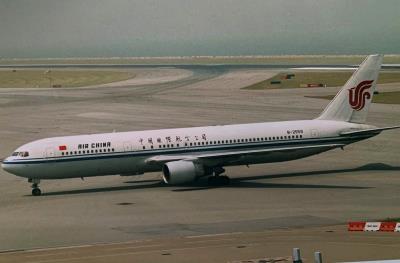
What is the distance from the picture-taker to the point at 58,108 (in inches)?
4934

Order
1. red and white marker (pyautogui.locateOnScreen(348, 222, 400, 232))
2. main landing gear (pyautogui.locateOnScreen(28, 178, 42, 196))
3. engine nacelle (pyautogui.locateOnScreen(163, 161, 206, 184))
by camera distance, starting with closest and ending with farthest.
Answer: red and white marker (pyautogui.locateOnScreen(348, 222, 400, 232)), engine nacelle (pyautogui.locateOnScreen(163, 161, 206, 184)), main landing gear (pyautogui.locateOnScreen(28, 178, 42, 196))

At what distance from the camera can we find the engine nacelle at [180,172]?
5397 cm

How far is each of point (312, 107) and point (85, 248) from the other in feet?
243

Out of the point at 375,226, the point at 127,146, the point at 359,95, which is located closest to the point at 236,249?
the point at 375,226

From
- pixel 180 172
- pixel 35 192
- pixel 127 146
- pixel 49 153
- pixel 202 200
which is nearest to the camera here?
pixel 202 200

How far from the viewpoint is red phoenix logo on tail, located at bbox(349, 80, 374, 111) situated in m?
61.6

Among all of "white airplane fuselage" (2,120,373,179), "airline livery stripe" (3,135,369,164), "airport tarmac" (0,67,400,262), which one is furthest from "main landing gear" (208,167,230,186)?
"airline livery stripe" (3,135,369,164)

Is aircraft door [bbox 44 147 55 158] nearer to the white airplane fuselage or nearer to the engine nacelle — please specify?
the white airplane fuselage

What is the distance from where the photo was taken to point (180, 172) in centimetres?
5409

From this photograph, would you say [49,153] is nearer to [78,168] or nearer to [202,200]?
[78,168]

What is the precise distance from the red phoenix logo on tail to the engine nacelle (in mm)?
14025

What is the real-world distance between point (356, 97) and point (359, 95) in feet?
0.99

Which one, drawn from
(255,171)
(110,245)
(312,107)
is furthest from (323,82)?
(110,245)

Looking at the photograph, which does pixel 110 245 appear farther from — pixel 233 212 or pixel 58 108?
pixel 58 108
